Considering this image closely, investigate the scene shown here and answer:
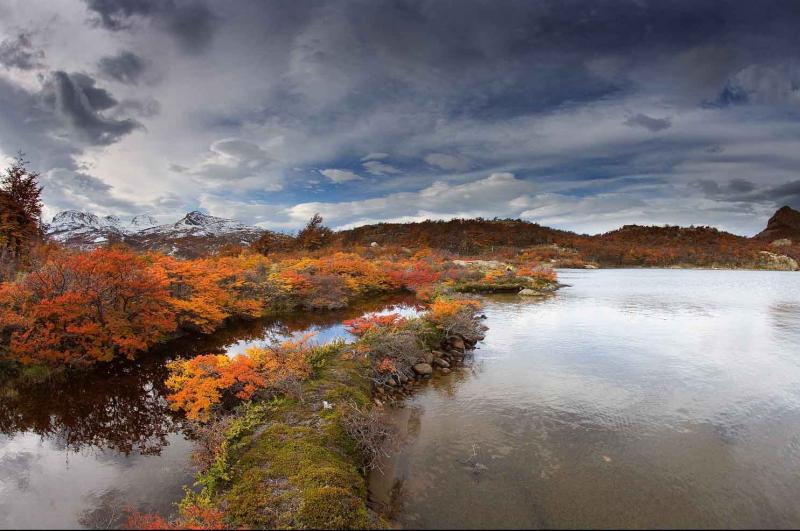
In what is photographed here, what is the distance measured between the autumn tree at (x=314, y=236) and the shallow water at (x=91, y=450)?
160ft

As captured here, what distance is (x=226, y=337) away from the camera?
21828 mm

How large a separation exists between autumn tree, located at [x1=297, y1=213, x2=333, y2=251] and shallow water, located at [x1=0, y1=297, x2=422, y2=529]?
160ft

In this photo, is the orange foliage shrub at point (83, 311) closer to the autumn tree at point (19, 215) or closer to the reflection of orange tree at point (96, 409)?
the reflection of orange tree at point (96, 409)

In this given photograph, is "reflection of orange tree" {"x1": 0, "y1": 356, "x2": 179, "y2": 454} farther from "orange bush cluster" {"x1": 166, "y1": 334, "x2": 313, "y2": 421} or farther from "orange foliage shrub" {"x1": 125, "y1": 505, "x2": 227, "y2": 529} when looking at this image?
"orange foliage shrub" {"x1": 125, "y1": 505, "x2": 227, "y2": 529}

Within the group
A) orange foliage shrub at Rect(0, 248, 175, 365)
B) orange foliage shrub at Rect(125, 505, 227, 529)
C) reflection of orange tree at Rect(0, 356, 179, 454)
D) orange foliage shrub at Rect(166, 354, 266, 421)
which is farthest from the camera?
orange foliage shrub at Rect(0, 248, 175, 365)

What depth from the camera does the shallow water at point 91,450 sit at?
7797 mm

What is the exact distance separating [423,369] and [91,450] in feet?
35.6

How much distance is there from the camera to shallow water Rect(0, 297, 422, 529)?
7797mm

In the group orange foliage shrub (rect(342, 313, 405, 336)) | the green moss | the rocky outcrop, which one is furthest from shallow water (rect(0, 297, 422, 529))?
the rocky outcrop

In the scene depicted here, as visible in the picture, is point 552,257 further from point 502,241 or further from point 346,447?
point 346,447

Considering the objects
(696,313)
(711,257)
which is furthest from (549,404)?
(711,257)

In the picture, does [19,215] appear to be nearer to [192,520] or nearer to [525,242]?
[192,520]

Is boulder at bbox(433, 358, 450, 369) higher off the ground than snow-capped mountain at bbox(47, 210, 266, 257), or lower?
lower

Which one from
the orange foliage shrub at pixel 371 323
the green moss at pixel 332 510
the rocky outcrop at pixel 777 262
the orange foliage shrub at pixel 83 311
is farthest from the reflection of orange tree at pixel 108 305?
the rocky outcrop at pixel 777 262
